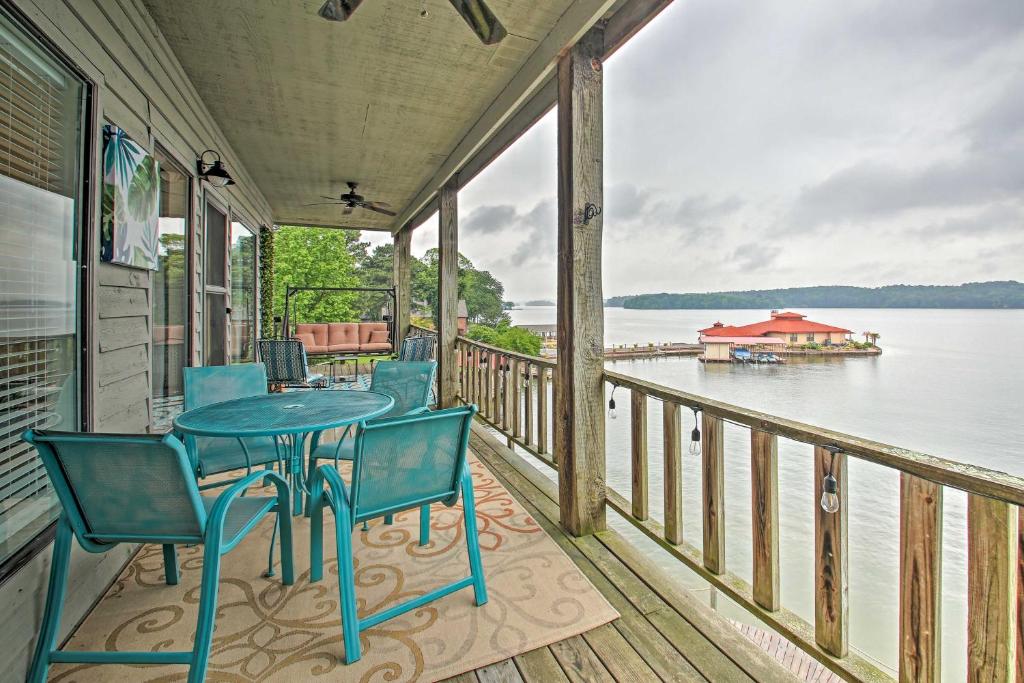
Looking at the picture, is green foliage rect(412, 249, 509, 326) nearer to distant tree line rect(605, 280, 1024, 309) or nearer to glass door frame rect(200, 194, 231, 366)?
glass door frame rect(200, 194, 231, 366)

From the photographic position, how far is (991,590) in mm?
1068

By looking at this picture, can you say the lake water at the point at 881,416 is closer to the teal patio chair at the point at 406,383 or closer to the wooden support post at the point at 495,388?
the teal patio chair at the point at 406,383

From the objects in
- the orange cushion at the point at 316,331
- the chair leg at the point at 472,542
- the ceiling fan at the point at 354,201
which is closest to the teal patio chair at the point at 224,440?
the chair leg at the point at 472,542

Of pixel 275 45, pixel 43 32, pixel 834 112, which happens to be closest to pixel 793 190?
pixel 834 112

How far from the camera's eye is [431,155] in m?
4.86

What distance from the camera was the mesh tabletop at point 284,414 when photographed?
1.92 metres

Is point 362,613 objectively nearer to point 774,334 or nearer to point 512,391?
point 512,391

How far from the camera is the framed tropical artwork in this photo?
2062 mm

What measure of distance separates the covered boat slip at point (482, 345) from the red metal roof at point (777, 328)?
1.28 metres

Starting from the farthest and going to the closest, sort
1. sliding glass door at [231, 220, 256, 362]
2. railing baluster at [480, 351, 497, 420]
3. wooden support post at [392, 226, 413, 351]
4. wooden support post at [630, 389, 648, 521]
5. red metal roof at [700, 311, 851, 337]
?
wooden support post at [392, 226, 413, 351] < sliding glass door at [231, 220, 256, 362] < railing baluster at [480, 351, 497, 420] < red metal roof at [700, 311, 851, 337] < wooden support post at [630, 389, 648, 521]

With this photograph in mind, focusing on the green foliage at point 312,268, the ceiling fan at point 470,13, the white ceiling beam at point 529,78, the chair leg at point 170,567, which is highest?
the green foliage at point 312,268

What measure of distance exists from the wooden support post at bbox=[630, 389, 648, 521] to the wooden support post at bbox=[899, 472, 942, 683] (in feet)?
3.76

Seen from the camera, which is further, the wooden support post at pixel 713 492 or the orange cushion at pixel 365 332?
the orange cushion at pixel 365 332

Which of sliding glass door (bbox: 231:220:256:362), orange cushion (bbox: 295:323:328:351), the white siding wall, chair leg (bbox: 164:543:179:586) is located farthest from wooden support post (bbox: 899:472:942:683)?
orange cushion (bbox: 295:323:328:351)
